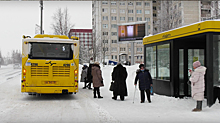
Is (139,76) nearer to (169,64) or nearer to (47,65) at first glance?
(169,64)

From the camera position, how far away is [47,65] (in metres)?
11.9

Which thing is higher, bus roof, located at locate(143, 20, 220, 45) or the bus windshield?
bus roof, located at locate(143, 20, 220, 45)

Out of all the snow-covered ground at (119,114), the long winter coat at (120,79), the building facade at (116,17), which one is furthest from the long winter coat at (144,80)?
the building facade at (116,17)

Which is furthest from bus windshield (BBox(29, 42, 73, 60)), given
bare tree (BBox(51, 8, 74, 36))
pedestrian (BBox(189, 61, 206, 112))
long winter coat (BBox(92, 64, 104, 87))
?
bare tree (BBox(51, 8, 74, 36))

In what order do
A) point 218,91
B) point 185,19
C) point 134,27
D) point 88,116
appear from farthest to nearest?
point 185,19 → point 134,27 → point 218,91 → point 88,116

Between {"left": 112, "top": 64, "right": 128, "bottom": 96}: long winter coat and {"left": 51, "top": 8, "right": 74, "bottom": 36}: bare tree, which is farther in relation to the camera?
{"left": 51, "top": 8, "right": 74, "bottom": 36}: bare tree

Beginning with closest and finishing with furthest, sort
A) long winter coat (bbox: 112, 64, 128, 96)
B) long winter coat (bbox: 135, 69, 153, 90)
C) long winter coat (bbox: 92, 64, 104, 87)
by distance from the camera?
1. long winter coat (bbox: 135, 69, 153, 90)
2. long winter coat (bbox: 112, 64, 128, 96)
3. long winter coat (bbox: 92, 64, 104, 87)

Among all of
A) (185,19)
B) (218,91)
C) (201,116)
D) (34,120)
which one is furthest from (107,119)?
(185,19)

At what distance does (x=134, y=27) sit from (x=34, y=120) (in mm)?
34770

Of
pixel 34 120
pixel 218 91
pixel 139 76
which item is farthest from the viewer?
pixel 139 76

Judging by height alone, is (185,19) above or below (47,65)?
above

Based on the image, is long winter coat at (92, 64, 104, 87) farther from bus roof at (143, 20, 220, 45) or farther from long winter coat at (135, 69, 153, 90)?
bus roof at (143, 20, 220, 45)

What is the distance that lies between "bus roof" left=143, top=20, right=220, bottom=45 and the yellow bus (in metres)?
3.78

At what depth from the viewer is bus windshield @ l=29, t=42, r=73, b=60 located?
12.1 metres
